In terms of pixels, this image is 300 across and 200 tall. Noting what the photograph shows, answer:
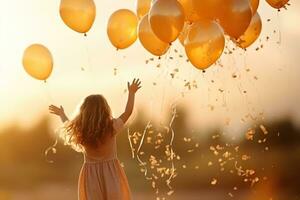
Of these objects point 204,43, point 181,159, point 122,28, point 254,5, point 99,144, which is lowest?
point 181,159

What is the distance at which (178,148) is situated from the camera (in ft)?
73.4

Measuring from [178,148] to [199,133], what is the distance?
2963 mm

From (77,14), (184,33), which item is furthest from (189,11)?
(77,14)

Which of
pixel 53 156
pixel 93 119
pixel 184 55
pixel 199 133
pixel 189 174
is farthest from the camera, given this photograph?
pixel 53 156

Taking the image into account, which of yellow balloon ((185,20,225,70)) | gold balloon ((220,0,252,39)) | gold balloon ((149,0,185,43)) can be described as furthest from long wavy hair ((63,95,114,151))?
gold balloon ((220,0,252,39))

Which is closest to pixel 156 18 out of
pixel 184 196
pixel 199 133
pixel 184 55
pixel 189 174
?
pixel 184 55

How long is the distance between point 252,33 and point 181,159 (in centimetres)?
1476

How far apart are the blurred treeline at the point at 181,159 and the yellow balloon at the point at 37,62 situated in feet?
31.1

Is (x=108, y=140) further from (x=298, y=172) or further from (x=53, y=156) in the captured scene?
(x=53, y=156)

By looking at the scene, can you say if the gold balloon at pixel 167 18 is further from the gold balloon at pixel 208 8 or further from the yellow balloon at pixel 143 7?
the yellow balloon at pixel 143 7

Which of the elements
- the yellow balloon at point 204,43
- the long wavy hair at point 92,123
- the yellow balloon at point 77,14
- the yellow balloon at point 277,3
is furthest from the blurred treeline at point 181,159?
the long wavy hair at point 92,123

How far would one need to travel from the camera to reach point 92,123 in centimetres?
712

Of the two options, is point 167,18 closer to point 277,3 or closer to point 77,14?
point 77,14

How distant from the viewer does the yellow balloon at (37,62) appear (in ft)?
26.5
